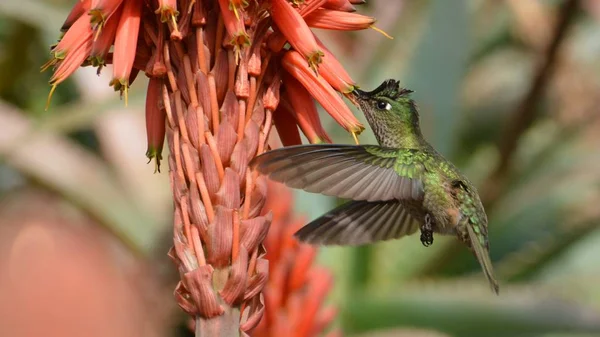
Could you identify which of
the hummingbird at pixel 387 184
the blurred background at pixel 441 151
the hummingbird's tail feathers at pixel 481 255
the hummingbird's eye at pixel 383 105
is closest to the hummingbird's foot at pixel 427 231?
the hummingbird at pixel 387 184

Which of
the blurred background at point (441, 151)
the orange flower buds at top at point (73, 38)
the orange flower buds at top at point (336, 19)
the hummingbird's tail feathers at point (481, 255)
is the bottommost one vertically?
the blurred background at point (441, 151)

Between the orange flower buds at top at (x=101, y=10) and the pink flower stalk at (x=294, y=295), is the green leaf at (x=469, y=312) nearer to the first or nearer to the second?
the pink flower stalk at (x=294, y=295)

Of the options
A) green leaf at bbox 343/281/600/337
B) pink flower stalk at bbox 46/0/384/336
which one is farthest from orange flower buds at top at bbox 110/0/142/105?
green leaf at bbox 343/281/600/337

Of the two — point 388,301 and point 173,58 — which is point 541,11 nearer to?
point 388,301

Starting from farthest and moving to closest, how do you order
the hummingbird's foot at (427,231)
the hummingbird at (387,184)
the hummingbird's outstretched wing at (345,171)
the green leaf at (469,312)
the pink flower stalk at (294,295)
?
the green leaf at (469,312) → the pink flower stalk at (294,295) → the hummingbird's foot at (427,231) → the hummingbird at (387,184) → the hummingbird's outstretched wing at (345,171)

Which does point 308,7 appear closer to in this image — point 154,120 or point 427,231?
point 154,120

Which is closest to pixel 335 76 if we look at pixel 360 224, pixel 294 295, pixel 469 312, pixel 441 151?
pixel 360 224

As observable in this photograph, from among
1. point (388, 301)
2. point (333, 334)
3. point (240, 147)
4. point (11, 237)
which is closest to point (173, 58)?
point (240, 147)
